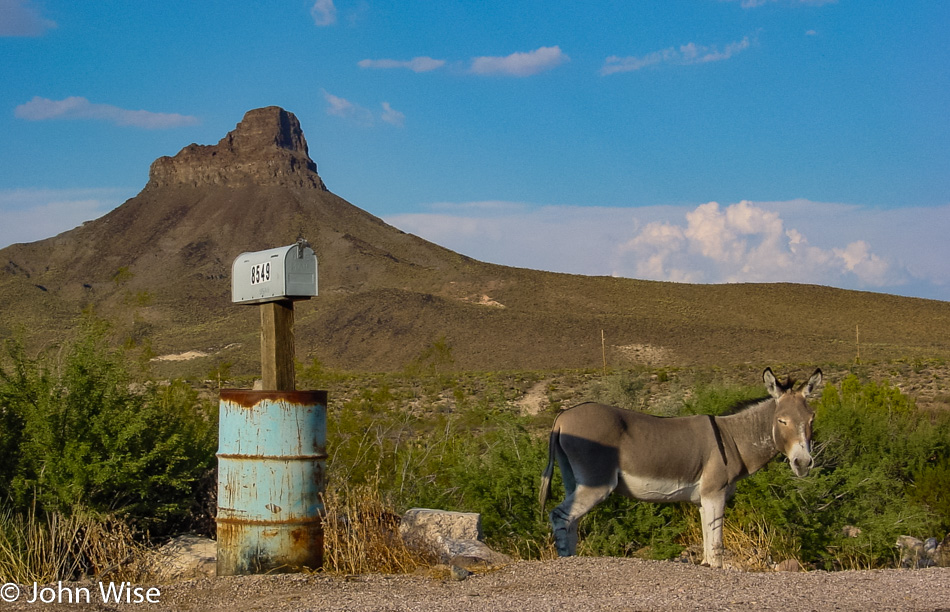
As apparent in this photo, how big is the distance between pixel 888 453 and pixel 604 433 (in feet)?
32.9

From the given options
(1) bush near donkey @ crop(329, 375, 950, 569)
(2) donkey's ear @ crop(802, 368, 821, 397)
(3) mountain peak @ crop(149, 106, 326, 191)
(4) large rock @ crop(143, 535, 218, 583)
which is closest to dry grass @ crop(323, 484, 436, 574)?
(4) large rock @ crop(143, 535, 218, 583)

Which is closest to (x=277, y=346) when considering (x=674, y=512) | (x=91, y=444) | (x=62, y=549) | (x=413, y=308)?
(x=91, y=444)

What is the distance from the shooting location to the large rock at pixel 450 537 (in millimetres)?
7364

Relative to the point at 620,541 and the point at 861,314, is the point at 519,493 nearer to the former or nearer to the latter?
the point at 620,541

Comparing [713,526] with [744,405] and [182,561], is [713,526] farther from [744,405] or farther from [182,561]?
[182,561]

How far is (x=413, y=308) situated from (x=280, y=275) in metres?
80.6

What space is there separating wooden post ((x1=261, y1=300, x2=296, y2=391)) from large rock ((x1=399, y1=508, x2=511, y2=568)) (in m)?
1.63

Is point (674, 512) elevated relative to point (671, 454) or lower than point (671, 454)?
lower

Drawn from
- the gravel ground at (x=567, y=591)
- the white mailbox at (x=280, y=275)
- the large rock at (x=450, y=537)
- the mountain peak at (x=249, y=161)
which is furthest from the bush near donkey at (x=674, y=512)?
the mountain peak at (x=249, y=161)

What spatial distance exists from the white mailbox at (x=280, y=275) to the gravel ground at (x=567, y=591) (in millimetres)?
2196

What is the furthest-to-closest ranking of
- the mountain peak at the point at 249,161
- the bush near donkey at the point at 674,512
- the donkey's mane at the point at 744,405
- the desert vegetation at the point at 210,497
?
the mountain peak at the point at 249,161, the bush near donkey at the point at 674,512, the donkey's mane at the point at 744,405, the desert vegetation at the point at 210,497

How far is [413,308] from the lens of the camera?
289 ft

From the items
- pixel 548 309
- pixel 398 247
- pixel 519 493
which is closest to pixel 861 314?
pixel 548 309

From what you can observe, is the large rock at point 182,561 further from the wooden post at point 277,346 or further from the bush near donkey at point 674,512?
the bush near donkey at point 674,512
